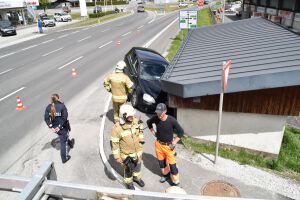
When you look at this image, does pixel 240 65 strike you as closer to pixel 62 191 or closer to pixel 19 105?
pixel 62 191

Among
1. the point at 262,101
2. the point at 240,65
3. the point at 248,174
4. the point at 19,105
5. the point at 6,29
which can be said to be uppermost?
the point at 240,65

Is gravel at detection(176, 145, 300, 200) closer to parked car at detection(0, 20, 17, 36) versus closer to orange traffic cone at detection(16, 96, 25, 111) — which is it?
orange traffic cone at detection(16, 96, 25, 111)

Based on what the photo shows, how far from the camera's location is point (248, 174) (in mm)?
6910

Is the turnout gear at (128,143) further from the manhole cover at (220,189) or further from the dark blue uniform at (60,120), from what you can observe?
the dark blue uniform at (60,120)

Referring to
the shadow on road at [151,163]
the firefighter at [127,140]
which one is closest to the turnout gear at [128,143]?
the firefighter at [127,140]

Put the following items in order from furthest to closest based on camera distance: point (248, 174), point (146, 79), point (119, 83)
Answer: point (146, 79) → point (119, 83) → point (248, 174)

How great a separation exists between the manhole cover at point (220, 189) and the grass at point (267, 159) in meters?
1.23

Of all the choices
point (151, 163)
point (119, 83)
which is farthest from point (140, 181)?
point (119, 83)

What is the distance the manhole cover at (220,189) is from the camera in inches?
244

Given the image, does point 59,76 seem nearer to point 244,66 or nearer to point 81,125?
point 81,125

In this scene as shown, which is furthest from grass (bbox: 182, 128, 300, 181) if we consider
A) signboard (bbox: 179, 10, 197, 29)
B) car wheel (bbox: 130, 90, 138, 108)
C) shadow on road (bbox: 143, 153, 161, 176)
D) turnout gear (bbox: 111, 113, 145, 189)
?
signboard (bbox: 179, 10, 197, 29)

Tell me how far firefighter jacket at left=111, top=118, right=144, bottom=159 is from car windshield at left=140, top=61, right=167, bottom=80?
4.96m

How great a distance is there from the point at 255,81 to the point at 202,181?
276 cm

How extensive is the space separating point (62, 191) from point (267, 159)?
6.98 m
